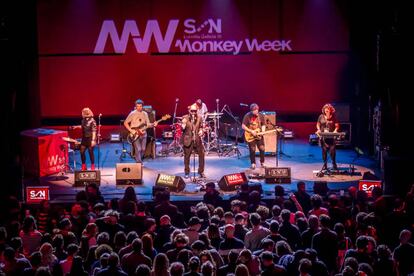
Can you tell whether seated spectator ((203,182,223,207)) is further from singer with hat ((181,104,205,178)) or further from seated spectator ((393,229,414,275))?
seated spectator ((393,229,414,275))

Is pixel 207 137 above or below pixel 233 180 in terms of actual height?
above

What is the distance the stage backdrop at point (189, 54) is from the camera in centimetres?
2236

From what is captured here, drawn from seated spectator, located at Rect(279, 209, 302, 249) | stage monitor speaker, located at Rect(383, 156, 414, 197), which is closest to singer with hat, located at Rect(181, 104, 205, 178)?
stage monitor speaker, located at Rect(383, 156, 414, 197)

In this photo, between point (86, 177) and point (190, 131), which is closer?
point (86, 177)

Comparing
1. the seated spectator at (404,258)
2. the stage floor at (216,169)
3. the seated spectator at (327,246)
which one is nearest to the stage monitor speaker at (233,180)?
the stage floor at (216,169)

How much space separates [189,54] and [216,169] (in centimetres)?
627

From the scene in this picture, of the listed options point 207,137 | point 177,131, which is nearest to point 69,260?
point 177,131

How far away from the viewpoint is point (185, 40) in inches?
889

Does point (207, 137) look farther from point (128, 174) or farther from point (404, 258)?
point (404, 258)

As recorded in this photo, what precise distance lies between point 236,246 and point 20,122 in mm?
13337

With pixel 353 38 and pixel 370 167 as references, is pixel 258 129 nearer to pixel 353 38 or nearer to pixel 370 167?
pixel 370 167

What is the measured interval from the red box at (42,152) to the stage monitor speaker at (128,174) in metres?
2.30

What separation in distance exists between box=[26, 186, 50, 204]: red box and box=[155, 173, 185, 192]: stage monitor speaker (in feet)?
8.24

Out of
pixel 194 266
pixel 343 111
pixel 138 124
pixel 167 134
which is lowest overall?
pixel 194 266
